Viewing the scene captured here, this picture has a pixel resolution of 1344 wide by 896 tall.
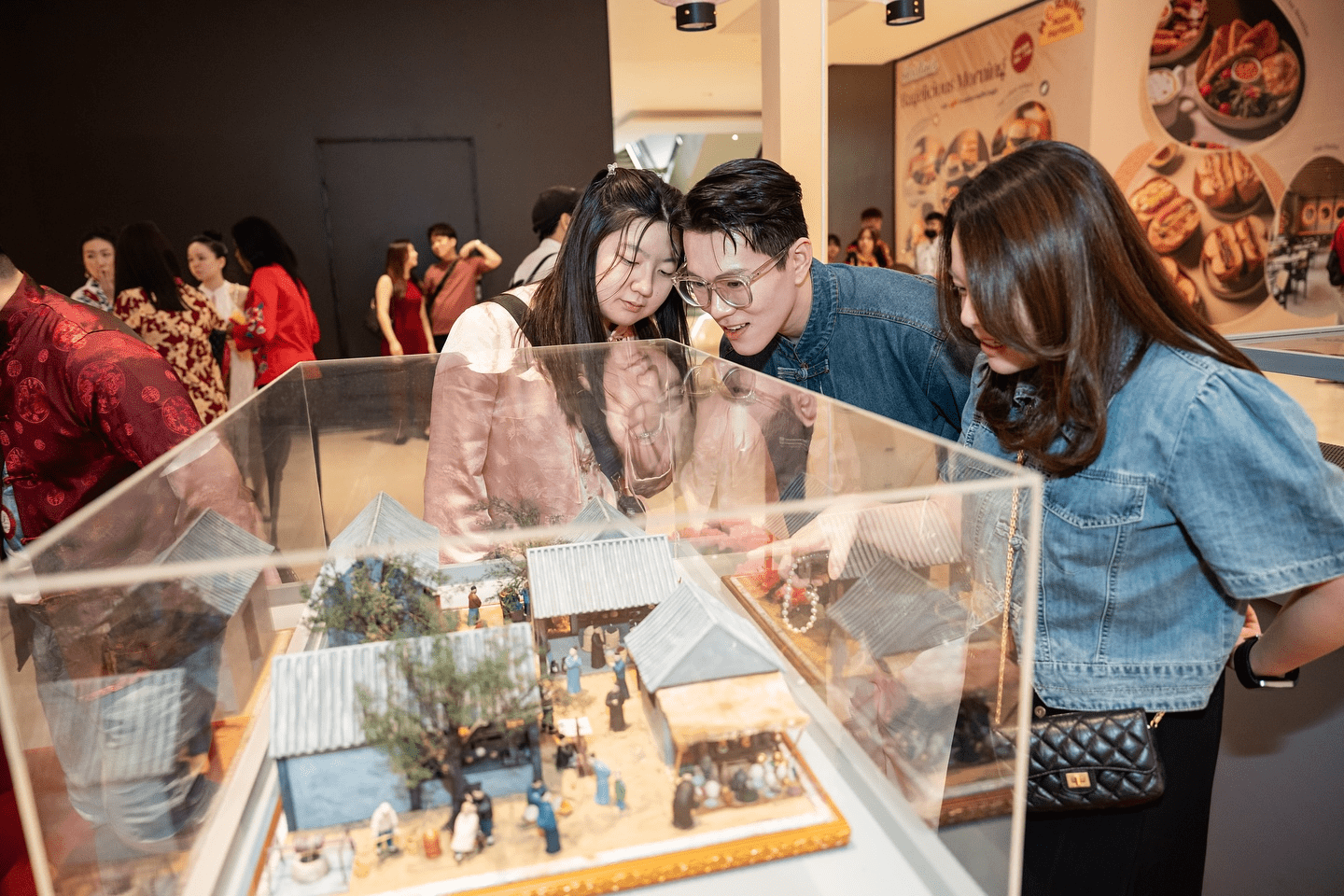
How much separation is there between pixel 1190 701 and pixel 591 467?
41.0 inches

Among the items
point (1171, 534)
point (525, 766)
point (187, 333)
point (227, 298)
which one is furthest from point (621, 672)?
point (227, 298)

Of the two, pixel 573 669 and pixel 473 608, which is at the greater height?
pixel 473 608

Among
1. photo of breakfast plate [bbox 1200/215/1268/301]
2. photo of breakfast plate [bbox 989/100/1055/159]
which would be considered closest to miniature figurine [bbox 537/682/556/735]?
photo of breakfast plate [bbox 1200/215/1268/301]

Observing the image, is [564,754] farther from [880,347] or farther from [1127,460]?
[880,347]

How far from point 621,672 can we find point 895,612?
14.4 inches

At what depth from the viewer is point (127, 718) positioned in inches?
34.8

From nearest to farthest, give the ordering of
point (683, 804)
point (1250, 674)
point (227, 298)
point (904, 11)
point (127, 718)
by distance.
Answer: point (127, 718) → point (683, 804) → point (1250, 674) → point (227, 298) → point (904, 11)

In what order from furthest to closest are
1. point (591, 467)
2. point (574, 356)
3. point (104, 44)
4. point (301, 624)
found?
point (104, 44) < point (574, 356) < point (591, 467) < point (301, 624)

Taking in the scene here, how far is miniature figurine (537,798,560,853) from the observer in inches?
37.4

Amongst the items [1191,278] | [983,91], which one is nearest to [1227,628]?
[1191,278]

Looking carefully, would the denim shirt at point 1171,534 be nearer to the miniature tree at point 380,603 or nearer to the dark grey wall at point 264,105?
the miniature tree at point 380,603

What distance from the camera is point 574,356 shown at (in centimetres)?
188

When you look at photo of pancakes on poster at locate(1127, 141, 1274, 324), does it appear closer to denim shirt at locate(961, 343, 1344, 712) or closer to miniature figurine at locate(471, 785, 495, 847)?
denim shirt at locate(961, 343, 1344, 712)

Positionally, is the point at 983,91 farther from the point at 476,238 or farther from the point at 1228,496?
the point at 1228,496
